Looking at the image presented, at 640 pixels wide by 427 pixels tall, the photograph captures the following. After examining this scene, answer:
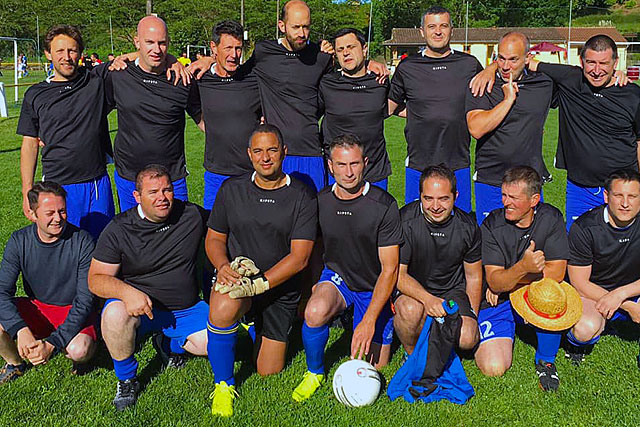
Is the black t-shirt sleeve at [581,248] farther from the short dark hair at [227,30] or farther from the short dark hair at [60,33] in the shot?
the short dark hair at [60,33]

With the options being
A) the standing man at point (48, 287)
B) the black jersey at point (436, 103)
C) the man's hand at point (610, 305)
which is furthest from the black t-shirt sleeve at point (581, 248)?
the standing man at point (48, 287)

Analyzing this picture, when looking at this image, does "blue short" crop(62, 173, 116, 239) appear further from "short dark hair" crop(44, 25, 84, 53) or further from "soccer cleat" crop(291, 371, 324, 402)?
"soccer cleat" crop(291, 371, 324, 402)

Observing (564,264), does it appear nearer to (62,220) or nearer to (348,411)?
(348,411)

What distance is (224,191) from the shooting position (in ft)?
14.1

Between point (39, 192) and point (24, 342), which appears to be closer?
point (24, 342)

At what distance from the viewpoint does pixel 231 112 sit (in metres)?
5.27

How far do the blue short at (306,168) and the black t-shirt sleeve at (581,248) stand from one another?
7.12 ft

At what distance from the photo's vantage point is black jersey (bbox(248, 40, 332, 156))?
529 centimetres

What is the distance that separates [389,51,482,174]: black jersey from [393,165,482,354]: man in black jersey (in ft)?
3.01

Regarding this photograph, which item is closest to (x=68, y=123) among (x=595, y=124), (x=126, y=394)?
(x=126, y=394)

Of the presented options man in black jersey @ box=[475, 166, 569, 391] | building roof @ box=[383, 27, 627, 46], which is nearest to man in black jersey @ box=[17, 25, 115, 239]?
man in black jersey @ box=[475, 166, 569, 391]

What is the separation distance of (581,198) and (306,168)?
2.51 m

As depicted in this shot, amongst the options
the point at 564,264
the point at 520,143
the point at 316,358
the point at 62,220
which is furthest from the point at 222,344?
the point at 520,143

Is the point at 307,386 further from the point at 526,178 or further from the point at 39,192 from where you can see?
the point at 39,192
